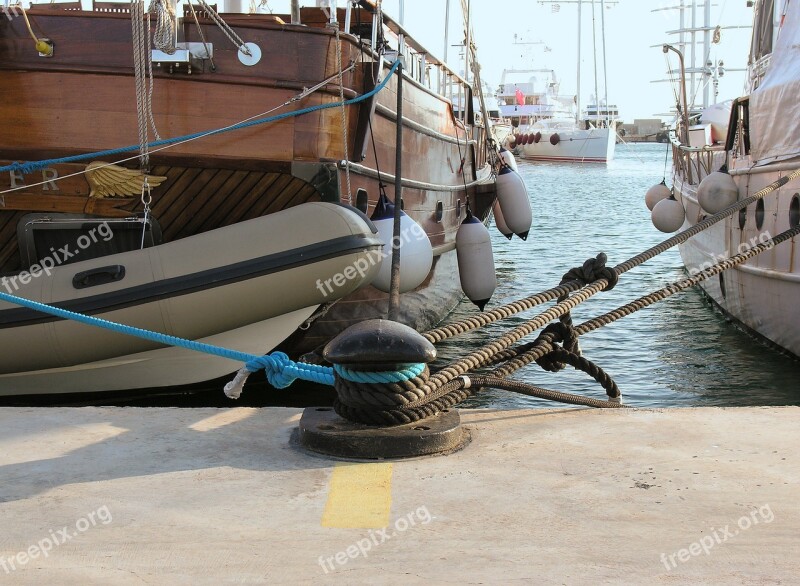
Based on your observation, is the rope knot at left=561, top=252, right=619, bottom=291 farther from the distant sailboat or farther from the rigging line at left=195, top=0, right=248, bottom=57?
the distant sailboat

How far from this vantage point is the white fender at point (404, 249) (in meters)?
6.96

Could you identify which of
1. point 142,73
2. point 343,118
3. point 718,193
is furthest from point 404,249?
point 718,193

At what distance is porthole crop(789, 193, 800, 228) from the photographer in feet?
25.0

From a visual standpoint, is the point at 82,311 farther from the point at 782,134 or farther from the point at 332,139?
the point at 782,134

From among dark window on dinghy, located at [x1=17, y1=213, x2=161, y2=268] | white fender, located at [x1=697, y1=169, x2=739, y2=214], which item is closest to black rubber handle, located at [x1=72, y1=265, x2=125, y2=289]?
dark window on dinghy, located at [x1=17, y1=213, x2=161, y2=268]

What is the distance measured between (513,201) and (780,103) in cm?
464

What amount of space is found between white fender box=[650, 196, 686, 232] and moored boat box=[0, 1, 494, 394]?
20.3 ft

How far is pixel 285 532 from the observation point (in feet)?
8.61

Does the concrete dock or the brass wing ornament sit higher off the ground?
the brass wing ornament

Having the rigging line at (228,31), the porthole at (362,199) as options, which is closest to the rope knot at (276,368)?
the rigging line at (228,31)

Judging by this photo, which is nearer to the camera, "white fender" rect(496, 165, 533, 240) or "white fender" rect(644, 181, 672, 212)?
"white fender" rect(496, 165, 533, 240)

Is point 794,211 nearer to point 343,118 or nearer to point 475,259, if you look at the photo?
point 475,259

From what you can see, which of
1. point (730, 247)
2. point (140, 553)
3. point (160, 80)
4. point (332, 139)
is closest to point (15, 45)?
point (160, 80)

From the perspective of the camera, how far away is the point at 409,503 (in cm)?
282
